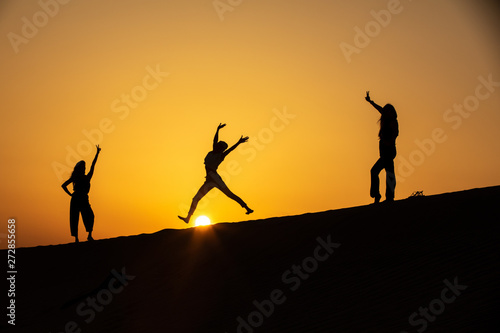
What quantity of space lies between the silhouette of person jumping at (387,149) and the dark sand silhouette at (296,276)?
53 centimetres

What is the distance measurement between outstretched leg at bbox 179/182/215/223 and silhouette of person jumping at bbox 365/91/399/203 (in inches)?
148

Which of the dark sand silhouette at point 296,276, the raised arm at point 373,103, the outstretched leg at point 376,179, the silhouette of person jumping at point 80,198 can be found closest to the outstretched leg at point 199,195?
the dark sand silhouette at point 296,276

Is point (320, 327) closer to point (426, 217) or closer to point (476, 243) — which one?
point (476, 243)

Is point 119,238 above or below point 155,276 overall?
above

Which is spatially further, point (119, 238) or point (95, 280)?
point (119, 238)

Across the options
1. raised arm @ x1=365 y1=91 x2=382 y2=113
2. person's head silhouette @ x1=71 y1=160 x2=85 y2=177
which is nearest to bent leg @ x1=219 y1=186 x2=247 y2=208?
person's head silhouette @ x1=71 y1=160 x2=85 y2=177

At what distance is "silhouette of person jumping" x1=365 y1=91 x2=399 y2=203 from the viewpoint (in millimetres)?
14133

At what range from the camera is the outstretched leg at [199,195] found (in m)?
16.4

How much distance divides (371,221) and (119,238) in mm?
7023

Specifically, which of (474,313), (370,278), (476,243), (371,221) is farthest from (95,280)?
(474,313)

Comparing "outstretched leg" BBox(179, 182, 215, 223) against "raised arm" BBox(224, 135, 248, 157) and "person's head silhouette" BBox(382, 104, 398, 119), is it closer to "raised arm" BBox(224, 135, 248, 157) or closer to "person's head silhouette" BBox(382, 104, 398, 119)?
"raised arm" BBox(224, 135, 248, 157)

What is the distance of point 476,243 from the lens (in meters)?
10.3

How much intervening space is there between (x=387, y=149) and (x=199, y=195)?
4.54 meters

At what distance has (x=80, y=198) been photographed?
1709cm
